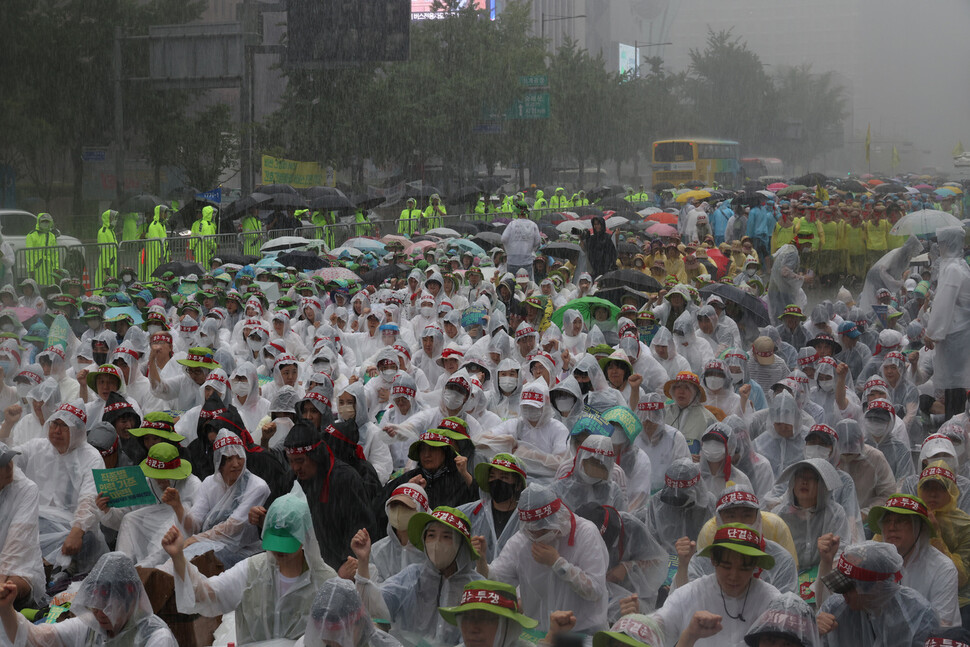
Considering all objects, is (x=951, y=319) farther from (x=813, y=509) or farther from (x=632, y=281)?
(x=632, y=281)

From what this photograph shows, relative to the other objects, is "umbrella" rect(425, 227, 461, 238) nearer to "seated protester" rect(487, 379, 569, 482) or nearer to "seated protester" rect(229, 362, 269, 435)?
"seated protester" rect(229, 362, 269, 435)

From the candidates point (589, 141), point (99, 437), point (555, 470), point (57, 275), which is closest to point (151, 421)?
point (99, 437)

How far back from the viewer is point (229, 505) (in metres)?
6.44

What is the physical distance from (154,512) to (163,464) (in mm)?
309

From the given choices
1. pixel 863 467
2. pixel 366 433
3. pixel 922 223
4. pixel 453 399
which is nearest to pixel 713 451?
pixel 863 467

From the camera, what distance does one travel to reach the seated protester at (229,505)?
20.6ft

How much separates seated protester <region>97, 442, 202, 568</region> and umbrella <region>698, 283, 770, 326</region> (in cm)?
693

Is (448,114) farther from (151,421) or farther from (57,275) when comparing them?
(151,421)

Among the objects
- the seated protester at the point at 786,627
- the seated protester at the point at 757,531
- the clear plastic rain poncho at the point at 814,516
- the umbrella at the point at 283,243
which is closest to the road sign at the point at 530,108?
the umbrella at the point at 283,243

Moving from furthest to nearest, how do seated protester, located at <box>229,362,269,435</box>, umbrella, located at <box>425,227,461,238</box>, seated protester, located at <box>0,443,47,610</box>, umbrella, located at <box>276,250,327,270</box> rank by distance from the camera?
1. umbrella, located at <box>425,227,461,238</box>
2. umbrella, located at <box>276,250,327,270</box>
3. seated protester, located at <box>229,362,269,435</box>
4. seated protester, located at <box>0,443,47,610</box>

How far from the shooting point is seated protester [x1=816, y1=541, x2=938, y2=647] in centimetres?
450

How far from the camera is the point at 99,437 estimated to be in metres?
7.28

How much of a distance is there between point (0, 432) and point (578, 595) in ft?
15.4

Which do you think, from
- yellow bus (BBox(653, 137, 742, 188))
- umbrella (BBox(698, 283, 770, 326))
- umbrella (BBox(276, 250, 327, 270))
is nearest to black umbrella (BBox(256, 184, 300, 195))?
umbrella (BBox(276, 250, 327, 270))
